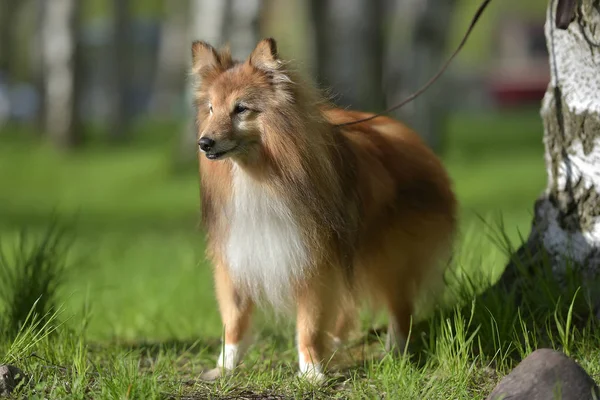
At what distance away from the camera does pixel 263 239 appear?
16.1 ft

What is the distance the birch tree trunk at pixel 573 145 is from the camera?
16.1 feet

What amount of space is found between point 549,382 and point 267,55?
2.17m

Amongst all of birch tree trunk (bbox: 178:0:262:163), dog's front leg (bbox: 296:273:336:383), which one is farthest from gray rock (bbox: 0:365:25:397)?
birch tree trunk (bbox: 178:0:262:163)

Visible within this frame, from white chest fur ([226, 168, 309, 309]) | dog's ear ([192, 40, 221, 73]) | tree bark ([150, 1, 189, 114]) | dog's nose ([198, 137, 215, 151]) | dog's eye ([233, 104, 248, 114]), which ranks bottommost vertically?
tree bark ([150, 1, 189, 114])

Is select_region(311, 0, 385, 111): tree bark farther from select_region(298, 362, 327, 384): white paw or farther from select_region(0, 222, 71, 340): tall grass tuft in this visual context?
select_region(298, 362, 327, 384): white paw

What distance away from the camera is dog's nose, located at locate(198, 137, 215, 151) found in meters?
4.67

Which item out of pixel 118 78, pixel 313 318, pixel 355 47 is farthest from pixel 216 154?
pixel 118 78

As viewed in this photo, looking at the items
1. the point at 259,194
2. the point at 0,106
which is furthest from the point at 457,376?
the point at 0,106

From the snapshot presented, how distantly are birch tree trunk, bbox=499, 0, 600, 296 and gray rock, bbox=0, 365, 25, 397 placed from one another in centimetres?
269

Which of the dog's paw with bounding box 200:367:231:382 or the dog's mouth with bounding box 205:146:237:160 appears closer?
the dog's mouth with bounding box 205:146:237:160

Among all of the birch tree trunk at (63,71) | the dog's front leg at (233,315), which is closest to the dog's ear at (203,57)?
the dog's front leg at (233,315)

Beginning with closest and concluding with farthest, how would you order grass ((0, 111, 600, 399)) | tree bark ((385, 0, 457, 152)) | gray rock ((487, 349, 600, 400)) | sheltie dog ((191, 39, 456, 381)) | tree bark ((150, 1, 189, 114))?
gray rock ((487, 349, 600, 400)), grass ((0, 111, 600, 399)), sheltie dog ((191, 39, 456, 381)), tree bark ((385, 0, 457, 152)), tree bark ((150, 1, 189, 114))

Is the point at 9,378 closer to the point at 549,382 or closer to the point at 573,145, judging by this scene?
the point at 549,382

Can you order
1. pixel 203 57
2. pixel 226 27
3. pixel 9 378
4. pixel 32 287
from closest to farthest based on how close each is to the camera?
pixel 9 378
pixel 203 57
pixel 32 287
pixel 226 27
